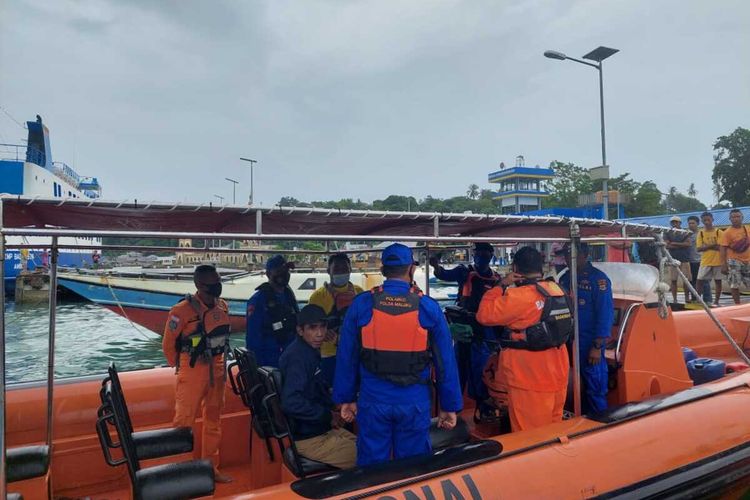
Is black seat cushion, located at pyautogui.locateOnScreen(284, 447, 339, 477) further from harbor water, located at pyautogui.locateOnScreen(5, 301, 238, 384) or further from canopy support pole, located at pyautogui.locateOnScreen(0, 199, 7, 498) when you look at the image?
harbor water, located at pyautogui.locateOnScreen(5, 301, 238, 384)

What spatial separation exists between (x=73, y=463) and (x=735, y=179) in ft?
139

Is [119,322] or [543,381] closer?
[543,381]

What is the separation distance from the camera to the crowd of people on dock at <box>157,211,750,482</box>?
2.29 metres

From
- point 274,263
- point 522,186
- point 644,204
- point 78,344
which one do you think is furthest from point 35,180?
point 522,186

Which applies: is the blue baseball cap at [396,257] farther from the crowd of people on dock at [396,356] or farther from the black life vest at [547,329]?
the black life vest at [547,329]

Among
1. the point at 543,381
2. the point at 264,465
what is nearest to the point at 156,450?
the point at 264,465

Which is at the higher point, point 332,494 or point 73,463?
point 332,494

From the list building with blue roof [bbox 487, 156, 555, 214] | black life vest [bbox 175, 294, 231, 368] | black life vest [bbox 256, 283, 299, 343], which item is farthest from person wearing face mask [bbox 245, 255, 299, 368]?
building with blue roof [bbox 487, 156, 555, 214]

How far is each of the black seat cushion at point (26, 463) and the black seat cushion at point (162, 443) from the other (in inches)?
16.6

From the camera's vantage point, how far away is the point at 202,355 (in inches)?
126

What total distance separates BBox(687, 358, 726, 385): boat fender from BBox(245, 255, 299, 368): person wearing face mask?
3188 mm

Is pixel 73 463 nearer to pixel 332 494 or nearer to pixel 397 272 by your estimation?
pixel 332 494

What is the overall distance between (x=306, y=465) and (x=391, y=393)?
567 millimetres

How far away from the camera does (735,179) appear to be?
1357 inches
